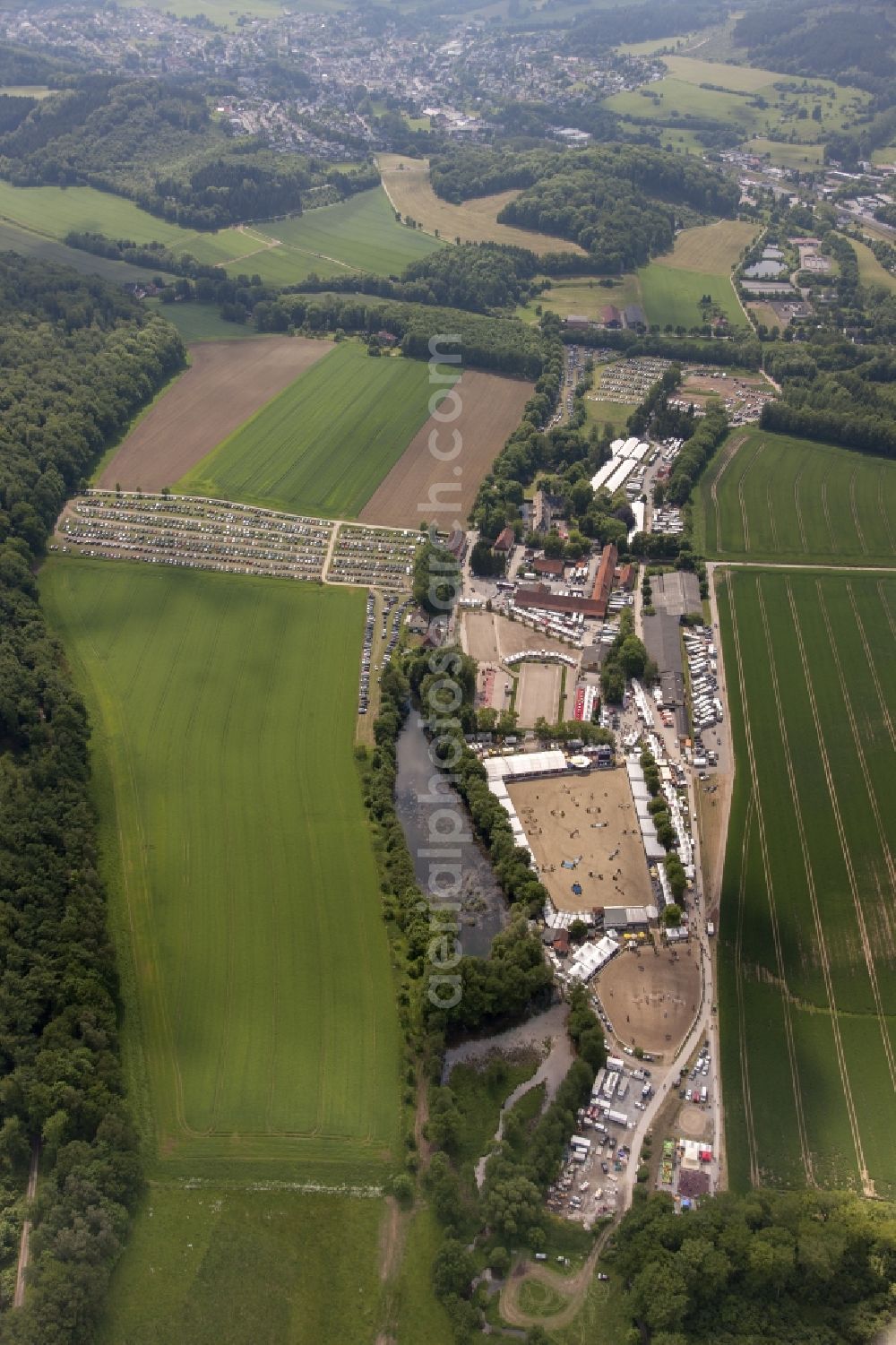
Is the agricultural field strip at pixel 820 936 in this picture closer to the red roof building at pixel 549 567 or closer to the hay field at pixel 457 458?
the red roof building at pixel 549 567

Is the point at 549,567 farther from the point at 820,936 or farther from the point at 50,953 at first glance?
the point at 50,953

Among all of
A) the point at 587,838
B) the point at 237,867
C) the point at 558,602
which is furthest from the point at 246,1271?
the point at 558,602

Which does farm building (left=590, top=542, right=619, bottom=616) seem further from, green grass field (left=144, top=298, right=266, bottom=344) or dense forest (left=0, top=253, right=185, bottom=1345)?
green grass field (left=144, top=298, right=266, bottom=344)

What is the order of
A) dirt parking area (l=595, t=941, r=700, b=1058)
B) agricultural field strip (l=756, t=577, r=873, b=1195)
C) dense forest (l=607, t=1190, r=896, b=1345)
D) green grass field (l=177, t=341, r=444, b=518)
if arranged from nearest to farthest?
dense forest (l=607, t=1190, r=896, b=1345) < agricultural field strip (l=756, t=577, r=873, b=1195) < dirt parking area (l=595, t=941, r=700, b=1058) < green grass field (l=177, t=341, r=444, b=518)

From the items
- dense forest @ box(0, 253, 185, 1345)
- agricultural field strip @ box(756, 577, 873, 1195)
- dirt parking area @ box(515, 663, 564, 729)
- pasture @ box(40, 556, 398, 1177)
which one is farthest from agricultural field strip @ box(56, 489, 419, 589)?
agricultural field strip @ box(756, 577, 873, 1195)

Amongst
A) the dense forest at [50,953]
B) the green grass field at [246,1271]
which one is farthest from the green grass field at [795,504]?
the green grass field at [246,1271]

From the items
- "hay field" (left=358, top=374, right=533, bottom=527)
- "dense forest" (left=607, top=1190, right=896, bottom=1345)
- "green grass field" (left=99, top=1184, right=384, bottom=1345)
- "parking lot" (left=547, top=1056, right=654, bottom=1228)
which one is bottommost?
"green grass field" (left=99, top=1184, right=384, bottom=1345)
